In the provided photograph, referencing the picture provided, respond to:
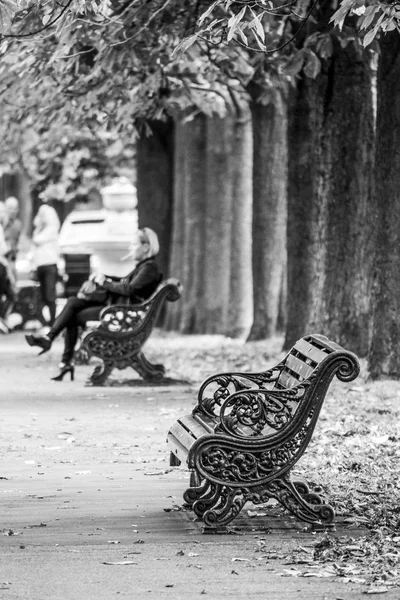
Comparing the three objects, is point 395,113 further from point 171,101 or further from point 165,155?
point 165,155

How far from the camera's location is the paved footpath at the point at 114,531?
645cm

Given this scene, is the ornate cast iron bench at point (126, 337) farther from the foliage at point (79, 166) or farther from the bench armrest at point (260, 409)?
the foliage at point (79, 166)

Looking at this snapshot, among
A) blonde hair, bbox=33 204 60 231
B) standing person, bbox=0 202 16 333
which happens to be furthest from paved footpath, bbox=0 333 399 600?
standing person, bbox=0 202 16 333

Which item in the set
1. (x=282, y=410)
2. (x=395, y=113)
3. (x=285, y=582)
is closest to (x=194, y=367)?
(x=395, y=113)

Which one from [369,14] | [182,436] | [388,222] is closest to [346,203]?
[388,222]

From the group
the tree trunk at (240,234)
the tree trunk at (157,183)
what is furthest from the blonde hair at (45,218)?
the tree trunk at (240,234)

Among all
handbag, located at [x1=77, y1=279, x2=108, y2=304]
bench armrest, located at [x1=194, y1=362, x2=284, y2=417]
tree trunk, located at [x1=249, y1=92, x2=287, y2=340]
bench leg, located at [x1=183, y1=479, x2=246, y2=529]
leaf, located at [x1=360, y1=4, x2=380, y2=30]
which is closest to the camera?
bench leg, located at [x1=183, y1=479, x2=246, y2=529]

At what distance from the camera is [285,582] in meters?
6.54

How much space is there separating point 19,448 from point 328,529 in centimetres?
389

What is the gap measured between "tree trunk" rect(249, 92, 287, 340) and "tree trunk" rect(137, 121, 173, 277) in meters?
5.67

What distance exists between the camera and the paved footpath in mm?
6445

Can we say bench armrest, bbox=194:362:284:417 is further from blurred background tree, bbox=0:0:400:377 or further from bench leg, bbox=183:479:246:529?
blurred background tree, bbox=0:0:400:377

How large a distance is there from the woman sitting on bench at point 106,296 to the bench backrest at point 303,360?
7.39 m

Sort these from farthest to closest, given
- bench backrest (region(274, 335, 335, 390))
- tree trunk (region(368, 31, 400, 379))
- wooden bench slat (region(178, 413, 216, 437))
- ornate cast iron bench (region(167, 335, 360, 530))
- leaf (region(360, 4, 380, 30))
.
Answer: tree trunk (region(368, 31, 400, 379))
leaf (region(360, 4, 380, 30))
wooden bench slat (region(178, 413, 216, 437))
bench backrest (region(274, 335, 335, 390))
ornate cast iron bench (region(167, 335, 360, 530))
